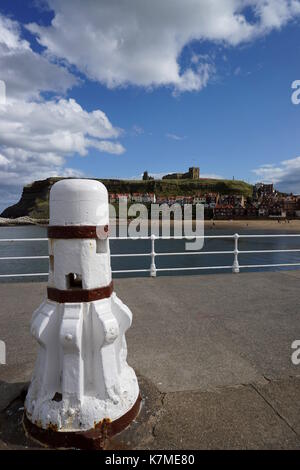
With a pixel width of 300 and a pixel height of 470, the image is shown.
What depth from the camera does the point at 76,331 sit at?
2018 mm

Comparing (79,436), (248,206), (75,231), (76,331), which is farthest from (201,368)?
(248,206)

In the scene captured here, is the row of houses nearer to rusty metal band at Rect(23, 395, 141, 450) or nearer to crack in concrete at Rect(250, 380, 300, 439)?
crack in concrete at Rect(250, 380, 300, 439)

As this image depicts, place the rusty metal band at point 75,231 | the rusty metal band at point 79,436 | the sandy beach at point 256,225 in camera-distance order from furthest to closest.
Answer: the sandy beach at point 256,225 → the rusty metal band at point 75,231 → the rusty metal band at point 79,436

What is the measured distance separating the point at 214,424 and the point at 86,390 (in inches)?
38.5

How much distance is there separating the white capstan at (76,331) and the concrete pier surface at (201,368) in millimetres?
262

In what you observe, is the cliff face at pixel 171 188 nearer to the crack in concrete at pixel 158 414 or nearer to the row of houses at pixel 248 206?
the row of houses at pixel 248 206

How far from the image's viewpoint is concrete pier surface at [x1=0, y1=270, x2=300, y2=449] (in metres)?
2.12

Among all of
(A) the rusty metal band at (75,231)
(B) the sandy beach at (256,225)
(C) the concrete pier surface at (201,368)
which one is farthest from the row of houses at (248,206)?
(A) the rusty metal band at (75,231)

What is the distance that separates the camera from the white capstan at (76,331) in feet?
6.72

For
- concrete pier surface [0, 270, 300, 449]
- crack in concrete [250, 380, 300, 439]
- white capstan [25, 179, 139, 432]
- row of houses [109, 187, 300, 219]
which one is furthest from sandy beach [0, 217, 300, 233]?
white capstan [25, 179, 139, 432]

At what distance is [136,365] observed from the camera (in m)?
3.09

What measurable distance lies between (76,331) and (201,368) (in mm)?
A: 1596

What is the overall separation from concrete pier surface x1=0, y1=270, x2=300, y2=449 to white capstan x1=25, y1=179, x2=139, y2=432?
26cm
